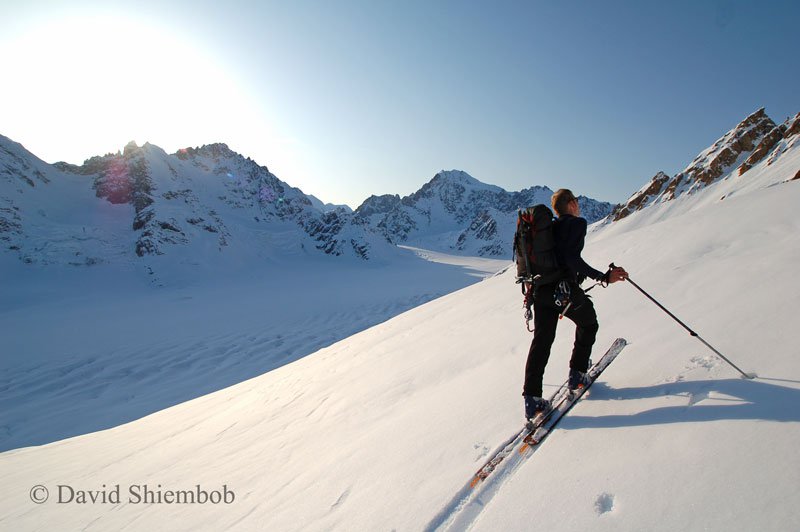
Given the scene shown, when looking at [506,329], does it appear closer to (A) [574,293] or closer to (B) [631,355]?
(B) [631,355]

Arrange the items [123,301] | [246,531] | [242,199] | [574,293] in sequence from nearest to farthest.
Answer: [246,531] < [574,293] < [123,301] < [242,199]

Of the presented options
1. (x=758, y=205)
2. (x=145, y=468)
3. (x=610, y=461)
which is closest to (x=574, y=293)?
(x=610, y=461)

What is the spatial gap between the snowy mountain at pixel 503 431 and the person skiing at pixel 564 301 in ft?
0.92

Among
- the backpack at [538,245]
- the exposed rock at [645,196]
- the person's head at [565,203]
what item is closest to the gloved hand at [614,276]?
the backpack at [538,245]

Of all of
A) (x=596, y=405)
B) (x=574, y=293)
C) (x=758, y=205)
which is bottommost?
(x=596, y=405)

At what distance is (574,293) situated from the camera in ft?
10.6

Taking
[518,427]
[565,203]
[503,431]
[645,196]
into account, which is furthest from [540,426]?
[645,196]

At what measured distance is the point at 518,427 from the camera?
3080mm

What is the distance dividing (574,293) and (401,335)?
6.35 metres

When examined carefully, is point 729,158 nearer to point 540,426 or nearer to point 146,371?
point 540,426

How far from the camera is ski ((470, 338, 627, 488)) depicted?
103 inches

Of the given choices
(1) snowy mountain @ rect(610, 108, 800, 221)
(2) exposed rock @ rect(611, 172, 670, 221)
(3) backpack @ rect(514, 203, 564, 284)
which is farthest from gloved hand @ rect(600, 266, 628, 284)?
(2) exposed rock @ rect(611, 172, 670, 221)

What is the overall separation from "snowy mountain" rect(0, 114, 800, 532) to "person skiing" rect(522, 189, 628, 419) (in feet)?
0.92

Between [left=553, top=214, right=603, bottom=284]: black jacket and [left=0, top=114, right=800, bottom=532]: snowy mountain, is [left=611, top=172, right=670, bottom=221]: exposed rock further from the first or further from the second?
[left=553, top=214, right=603, bottom=284]: black jacket
